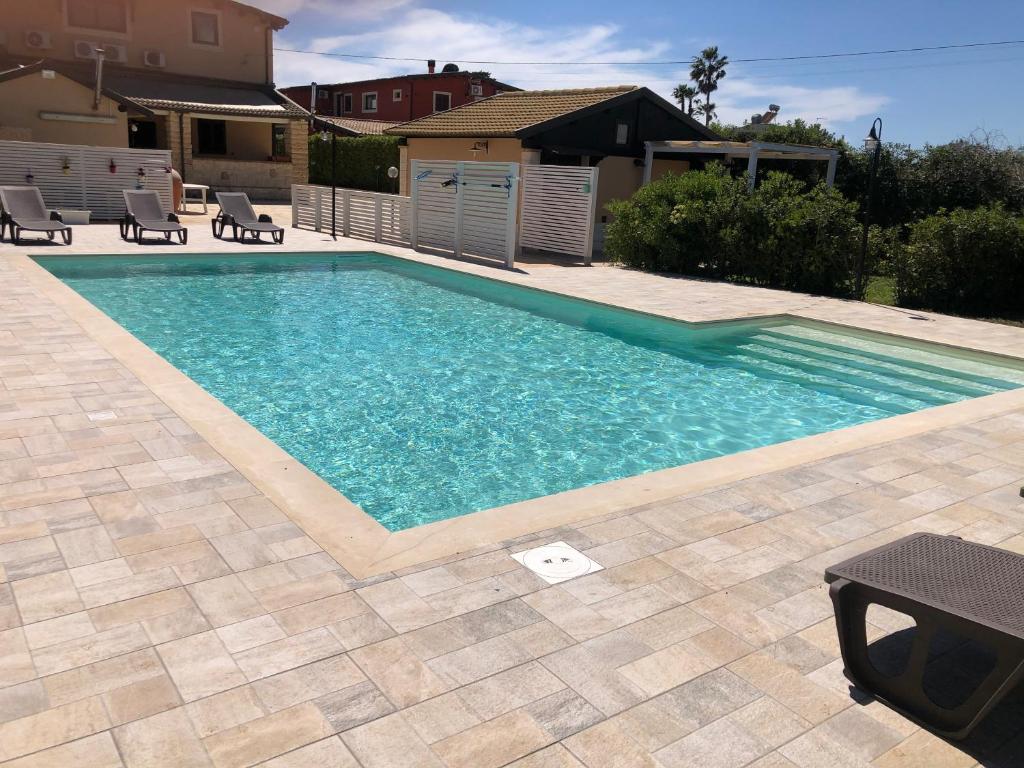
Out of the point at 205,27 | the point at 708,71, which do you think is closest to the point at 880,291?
the point at 205,27

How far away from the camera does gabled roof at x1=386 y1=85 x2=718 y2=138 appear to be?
1948cm

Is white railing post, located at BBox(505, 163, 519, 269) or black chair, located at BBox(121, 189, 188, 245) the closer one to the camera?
white railing post, located at BBox(505, 163, 519, 269)

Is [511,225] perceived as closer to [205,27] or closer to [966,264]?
[966,264]

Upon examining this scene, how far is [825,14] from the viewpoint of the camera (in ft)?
102

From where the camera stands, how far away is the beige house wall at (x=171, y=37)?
93.7ft

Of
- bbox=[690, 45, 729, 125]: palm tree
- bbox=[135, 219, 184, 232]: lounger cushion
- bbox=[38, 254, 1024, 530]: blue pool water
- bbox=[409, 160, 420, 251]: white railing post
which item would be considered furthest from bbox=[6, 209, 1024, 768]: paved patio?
bbox=[690, 45, 729, 125]: palm tree

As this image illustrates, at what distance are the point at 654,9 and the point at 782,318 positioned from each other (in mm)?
18840

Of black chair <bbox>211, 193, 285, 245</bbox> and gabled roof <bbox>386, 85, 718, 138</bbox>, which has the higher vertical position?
gabled roof <bbox>386, 85, 718, 138</bbox>

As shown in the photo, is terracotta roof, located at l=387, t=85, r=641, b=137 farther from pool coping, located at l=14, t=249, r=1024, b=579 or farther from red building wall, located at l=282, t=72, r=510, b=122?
red building wall, located at l=282, t=72, r=510, b=122

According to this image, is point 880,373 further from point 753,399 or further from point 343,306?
point 343,306

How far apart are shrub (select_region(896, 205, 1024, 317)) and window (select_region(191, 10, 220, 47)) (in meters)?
29.1

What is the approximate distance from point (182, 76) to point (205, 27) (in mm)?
2295

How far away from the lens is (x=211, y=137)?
32.3 m

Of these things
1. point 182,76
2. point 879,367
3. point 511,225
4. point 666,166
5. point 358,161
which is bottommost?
point 879,367
